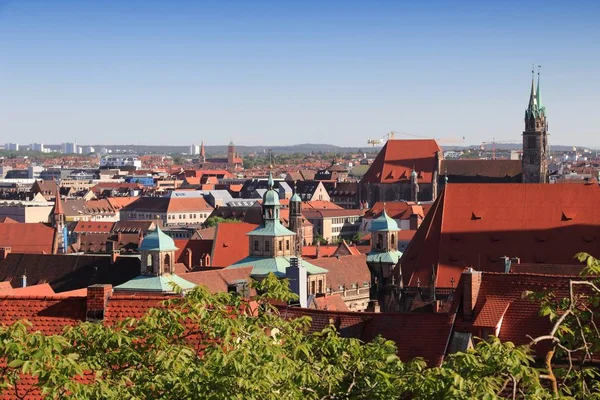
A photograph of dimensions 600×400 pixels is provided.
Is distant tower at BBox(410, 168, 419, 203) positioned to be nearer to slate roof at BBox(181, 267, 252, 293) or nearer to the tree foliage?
slate roof at BBox(181, 267, 252, 293)

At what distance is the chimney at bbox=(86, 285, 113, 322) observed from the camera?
2538cm

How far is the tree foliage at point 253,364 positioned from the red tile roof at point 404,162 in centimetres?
16464

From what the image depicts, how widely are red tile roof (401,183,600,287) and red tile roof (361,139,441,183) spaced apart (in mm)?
118733

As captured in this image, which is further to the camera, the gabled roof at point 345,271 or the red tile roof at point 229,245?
the red tile roof at point 229,245

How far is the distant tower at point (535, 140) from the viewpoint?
16325 centimetres

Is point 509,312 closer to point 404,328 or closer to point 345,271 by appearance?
point 404,328

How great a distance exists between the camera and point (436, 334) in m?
34.6

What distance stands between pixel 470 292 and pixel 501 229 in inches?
1116

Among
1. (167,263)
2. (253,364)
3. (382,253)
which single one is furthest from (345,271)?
(253,364)

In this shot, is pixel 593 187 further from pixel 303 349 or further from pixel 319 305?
pixel 303 349

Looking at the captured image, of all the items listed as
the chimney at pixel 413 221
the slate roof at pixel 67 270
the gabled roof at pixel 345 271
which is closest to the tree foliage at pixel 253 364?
the slate roof at pixel 67 270

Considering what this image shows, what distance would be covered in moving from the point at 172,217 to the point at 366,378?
172651mm

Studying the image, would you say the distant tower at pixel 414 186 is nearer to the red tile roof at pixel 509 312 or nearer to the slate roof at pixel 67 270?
the slate roof at pixel 67 270

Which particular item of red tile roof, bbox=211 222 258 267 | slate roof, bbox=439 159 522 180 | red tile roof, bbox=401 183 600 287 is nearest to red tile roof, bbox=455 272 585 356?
red tile roof, bbox=401 183 600 287
